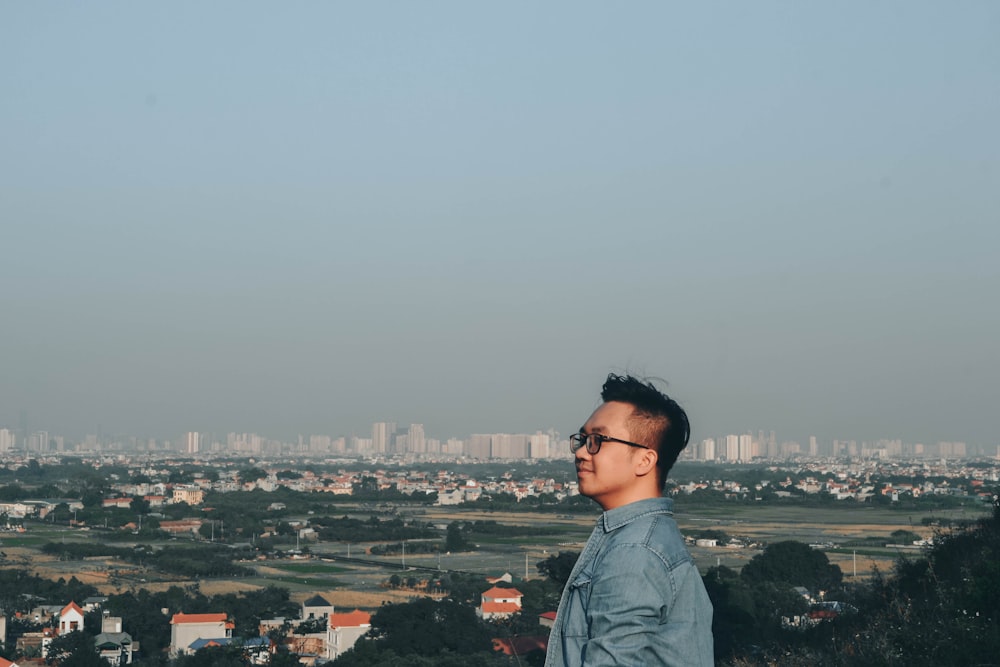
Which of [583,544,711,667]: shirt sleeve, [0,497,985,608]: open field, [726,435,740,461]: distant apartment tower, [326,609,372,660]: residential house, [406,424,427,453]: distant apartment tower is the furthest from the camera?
[406,424,427,453]: distant apartment tower

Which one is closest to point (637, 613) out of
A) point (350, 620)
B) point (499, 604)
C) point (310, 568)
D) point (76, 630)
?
point (350, 620)

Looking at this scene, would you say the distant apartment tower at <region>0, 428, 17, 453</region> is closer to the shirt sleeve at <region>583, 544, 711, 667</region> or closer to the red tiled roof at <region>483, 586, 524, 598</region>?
the red tiled roof at <region>483, 586, 524, 598</region>

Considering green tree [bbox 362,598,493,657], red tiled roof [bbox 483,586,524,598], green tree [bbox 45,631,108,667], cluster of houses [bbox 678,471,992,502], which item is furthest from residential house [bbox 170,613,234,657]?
cluster of houses [bbox 678,471,992,502]

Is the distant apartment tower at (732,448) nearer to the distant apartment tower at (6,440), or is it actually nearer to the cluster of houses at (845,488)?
the cluster of houses at (845,488)

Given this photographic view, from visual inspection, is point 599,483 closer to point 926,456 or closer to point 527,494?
point 527,494

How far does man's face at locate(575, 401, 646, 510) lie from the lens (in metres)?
1.43

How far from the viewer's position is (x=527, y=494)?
218 feet

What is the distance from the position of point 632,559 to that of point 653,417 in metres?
0.22

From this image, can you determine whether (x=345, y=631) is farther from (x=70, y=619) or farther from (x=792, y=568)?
(x=792, y=568)

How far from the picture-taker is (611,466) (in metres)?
1.44

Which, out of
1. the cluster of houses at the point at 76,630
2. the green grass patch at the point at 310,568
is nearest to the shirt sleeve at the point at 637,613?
the cluster of houses at the point at 76,630

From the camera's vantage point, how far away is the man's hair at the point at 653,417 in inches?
56.9

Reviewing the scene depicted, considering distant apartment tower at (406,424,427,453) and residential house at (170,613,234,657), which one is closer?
residential house at (170,613,234,657)

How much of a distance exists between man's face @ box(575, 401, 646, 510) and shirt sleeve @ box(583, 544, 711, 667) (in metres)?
0.12
